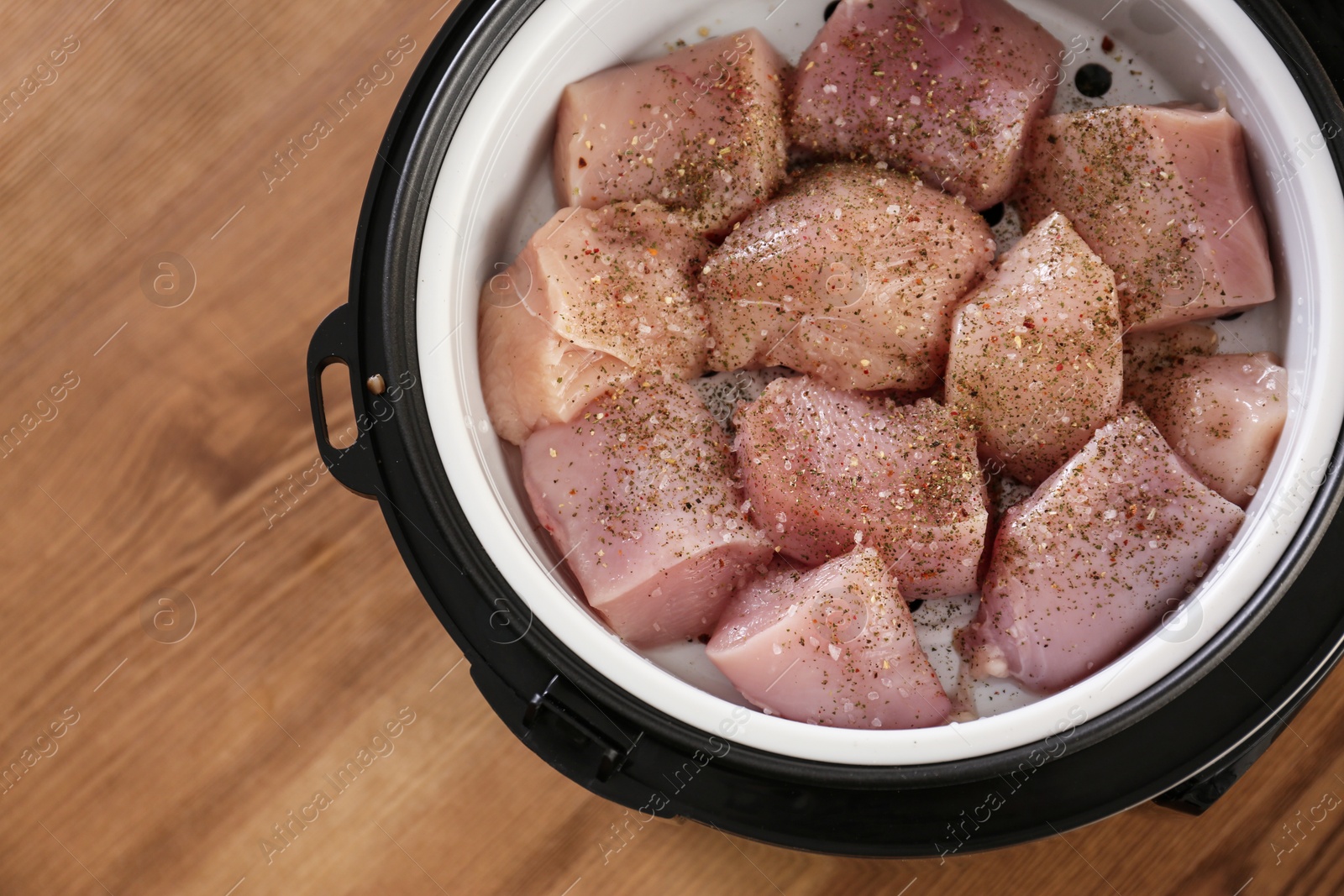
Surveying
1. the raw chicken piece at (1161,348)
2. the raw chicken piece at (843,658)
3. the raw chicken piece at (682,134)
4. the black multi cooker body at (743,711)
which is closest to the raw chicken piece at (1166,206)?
the raw chicken piece at (1161,348)

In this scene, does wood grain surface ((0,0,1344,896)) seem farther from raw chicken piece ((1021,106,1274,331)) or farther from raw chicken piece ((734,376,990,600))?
raw chicken piece ((1021,106,1274,331))

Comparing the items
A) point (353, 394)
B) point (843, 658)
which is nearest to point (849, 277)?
point (843, 658)

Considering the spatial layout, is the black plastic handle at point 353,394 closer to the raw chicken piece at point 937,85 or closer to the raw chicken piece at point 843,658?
the raw chicken piece at point 843,658

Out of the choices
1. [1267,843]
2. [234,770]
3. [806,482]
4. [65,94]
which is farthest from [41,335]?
[1267,843]

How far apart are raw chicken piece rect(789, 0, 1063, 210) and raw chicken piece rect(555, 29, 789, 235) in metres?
0.10

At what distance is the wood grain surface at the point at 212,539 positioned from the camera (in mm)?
1561

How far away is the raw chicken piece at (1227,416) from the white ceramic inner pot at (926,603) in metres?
0.03

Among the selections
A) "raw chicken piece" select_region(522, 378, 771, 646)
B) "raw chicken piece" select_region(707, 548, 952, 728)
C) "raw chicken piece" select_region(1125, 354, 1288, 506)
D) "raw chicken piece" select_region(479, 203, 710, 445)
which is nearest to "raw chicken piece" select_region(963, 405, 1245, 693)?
"raw chicken piece" select_region(1125, 354, 1288, 506)

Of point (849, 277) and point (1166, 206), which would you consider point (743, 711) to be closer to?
point (849, 277)

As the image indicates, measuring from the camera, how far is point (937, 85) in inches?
52.5

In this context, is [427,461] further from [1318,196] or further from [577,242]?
[1318,196]

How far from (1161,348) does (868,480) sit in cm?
51

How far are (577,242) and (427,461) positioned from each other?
38 centimetres

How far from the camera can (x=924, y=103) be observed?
1.33 m
